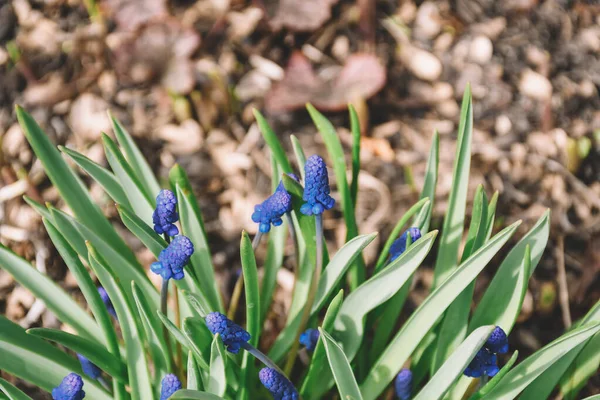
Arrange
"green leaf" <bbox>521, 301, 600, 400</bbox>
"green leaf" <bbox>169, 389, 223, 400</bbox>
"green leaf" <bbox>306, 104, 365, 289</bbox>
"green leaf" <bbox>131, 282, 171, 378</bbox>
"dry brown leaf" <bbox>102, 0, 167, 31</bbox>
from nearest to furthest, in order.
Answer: "green leaf" <bbox>169, 389, 223, 400</bbox> → "green leaf" <bbox>131, 282, 171, 378</bbox> → "green leaf" <bbox>521, 301, 600, 400</bbox> → "green leaf" <bbox>306, 104, 365, 289</bbox> → "dry brown leaf" <bbox>102, 0, 167, 31</bbox>

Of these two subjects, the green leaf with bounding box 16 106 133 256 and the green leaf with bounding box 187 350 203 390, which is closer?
the green leaf with bounding box 187 350 203 390

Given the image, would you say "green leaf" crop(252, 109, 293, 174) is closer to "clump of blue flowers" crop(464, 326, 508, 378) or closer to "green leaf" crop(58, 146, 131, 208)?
"green leaf" crop(58, 146, 131, 208)

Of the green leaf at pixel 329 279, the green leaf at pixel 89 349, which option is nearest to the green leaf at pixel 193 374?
the green leaf at pixel 89 349

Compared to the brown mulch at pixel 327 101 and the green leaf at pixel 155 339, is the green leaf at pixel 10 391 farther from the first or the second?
the brown mulch at pixel 327 101

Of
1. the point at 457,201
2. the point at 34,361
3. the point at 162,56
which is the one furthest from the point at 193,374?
the point at 162,56

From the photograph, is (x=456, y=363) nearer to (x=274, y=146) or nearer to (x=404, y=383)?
(x=404, y=383)

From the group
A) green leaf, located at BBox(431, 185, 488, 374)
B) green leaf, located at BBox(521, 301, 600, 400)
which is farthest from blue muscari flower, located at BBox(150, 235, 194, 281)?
green leaf, located at BBox(521, 301, 600, 400)

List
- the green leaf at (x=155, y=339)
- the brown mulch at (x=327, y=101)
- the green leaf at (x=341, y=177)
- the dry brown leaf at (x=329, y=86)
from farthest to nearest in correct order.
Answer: the dry brown leaf at (x=329, y=86) < the brown mulch at (x=327, y=101) < the green leaf at (x=341, y=177) < the green leaf at (x=155, y=339)
